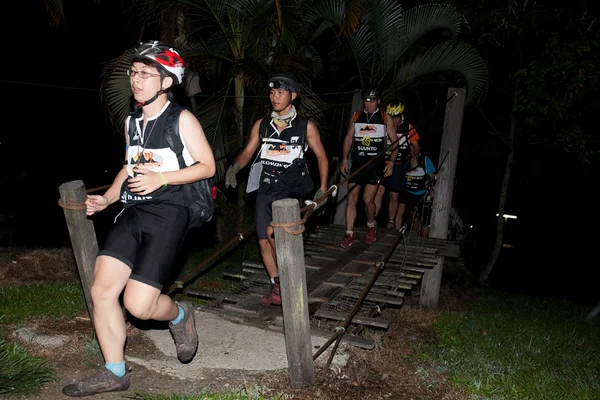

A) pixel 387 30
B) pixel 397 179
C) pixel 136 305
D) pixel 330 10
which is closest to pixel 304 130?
pixel 136 305

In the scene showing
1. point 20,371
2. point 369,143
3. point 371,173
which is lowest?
point 20,371

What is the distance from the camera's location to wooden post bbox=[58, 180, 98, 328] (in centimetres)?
392

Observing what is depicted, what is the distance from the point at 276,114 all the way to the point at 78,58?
15054 mm

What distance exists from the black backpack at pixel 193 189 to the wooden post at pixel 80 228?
0.81 meters

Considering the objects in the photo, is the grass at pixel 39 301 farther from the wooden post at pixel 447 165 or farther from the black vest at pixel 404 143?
the wooden post at pixel 447 165

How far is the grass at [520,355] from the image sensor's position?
4.57m

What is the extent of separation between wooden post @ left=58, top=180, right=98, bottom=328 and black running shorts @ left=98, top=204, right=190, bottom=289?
0.47 m

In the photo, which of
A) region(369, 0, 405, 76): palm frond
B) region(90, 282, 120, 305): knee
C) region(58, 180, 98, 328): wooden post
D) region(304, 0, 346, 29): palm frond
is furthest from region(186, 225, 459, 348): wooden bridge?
region(304, 0, 346, 29): palm frond

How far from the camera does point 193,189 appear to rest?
3725 mm

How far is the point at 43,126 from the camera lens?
22875 millimetres

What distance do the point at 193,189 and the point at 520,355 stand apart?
12.9 ft

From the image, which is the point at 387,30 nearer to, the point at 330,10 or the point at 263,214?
the point at 330,10

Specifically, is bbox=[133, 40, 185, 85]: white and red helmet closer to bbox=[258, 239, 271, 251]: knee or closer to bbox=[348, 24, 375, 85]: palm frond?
bbox=[258, 239, 271, 251]: knee

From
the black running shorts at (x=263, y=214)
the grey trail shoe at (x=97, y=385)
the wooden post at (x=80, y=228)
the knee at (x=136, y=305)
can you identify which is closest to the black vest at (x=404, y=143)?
the black running shorts at (x=263, y=214)
